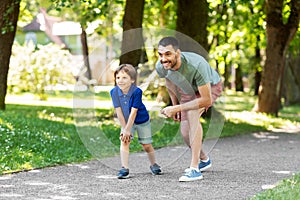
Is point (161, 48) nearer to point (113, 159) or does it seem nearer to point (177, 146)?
point (113, 159)

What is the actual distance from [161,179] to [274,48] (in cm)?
1207

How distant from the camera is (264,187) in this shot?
25.0 feet

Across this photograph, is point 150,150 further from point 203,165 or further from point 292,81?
point 292,81

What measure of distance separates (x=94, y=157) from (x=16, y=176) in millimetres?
2178

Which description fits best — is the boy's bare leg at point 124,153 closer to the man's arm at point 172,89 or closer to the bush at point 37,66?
the man's arm at point 172,89

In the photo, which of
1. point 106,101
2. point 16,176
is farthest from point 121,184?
point 106,101

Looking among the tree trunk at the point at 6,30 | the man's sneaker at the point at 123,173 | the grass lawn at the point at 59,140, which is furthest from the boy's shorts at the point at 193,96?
the tree trunk at the point at 6,30

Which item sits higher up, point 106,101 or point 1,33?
point 1,33

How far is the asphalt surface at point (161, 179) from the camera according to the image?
7082 millimetres

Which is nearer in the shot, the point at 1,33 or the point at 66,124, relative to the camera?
the point at 66,124

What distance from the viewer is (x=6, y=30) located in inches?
632

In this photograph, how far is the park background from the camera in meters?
11.7

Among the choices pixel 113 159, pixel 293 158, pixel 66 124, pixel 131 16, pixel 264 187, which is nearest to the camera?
pixel 264 187

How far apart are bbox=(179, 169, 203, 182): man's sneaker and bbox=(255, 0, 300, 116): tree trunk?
1048 centimetres
